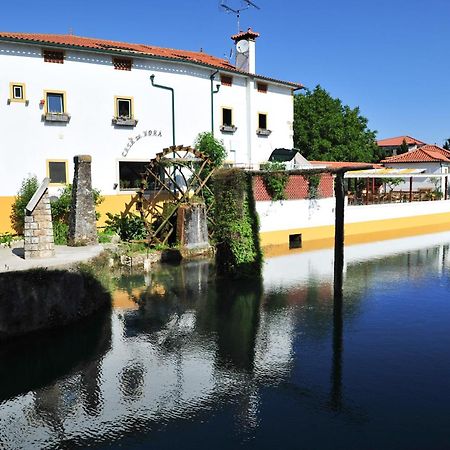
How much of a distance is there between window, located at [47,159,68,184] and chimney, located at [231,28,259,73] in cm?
1055

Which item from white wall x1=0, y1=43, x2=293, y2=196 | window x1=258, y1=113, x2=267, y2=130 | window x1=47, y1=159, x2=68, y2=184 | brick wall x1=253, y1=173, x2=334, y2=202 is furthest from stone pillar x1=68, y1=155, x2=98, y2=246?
window x1=258, y1=113, x2=267, y2=130

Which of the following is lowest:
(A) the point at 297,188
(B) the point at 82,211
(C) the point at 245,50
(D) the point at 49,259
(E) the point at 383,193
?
(D) the point at 49,259

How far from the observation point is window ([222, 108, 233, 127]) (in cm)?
2273

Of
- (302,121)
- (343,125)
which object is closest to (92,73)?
(302,121)

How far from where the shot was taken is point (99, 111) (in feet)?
62.8

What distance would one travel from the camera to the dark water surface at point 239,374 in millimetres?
6512

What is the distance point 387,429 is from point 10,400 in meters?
5.42

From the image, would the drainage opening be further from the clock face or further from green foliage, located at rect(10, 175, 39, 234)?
green foliage, located at rect(10, 175, 39, 234)

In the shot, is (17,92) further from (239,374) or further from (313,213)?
(239,374)

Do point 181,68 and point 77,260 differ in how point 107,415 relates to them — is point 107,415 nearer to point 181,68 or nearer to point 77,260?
point 77,260

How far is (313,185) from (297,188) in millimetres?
966

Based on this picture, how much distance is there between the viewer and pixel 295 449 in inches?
241

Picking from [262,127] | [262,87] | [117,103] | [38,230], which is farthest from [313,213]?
[38,230]

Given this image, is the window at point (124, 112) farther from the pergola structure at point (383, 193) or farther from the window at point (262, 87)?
the pergola structure at point (383, 193)
